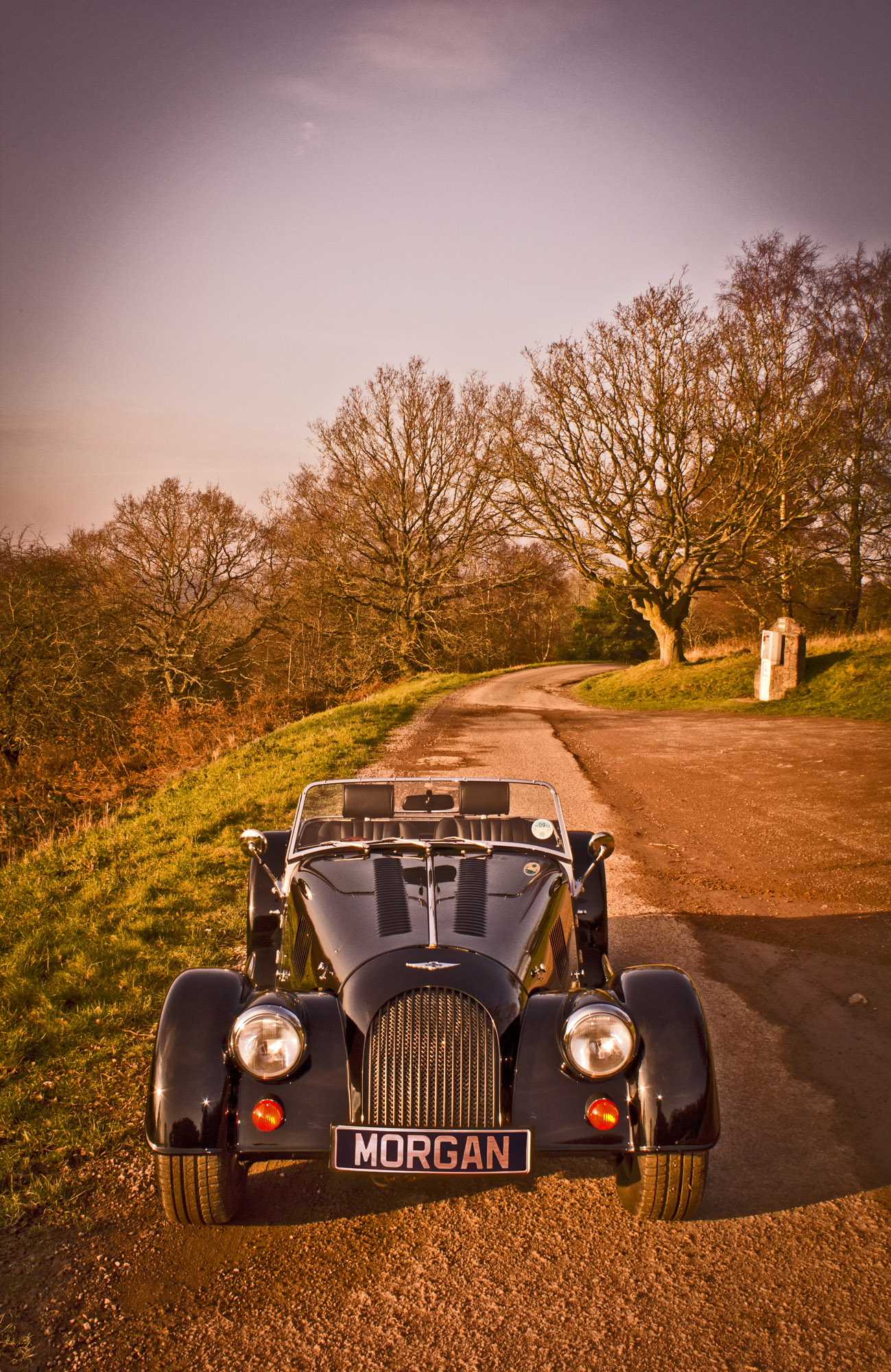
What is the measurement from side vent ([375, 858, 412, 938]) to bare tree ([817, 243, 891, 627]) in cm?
2443

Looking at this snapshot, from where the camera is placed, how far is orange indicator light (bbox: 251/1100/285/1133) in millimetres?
2963

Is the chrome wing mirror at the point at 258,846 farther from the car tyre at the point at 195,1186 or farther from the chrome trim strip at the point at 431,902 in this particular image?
the car tyre at the point at 195,1186

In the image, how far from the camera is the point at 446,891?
3887 millimetres

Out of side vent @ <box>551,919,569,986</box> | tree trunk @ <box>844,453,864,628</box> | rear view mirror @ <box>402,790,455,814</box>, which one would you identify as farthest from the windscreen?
tree trunk @ <box>844,453,864,628</box>

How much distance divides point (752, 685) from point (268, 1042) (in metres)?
21.8

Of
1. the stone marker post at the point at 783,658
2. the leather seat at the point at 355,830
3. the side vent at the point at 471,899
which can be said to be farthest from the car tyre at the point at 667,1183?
the stone marker post at the point at 783,658

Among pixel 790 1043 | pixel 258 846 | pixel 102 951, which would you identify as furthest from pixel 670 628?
pixel 258 846

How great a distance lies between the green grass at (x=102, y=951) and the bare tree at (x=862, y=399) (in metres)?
20.4

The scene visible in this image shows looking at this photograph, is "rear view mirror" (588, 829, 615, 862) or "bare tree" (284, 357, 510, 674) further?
"bare tree" (284, 357, 510, 674)

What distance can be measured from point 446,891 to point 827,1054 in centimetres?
234

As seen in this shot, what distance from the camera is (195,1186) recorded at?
9.73ft

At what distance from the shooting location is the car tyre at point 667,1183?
2.96 meters

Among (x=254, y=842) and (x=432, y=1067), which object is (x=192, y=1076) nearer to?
(x=432, y=1067)

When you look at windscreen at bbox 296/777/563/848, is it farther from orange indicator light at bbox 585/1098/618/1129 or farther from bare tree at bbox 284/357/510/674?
bare tree at bbox 284/357/510/674
